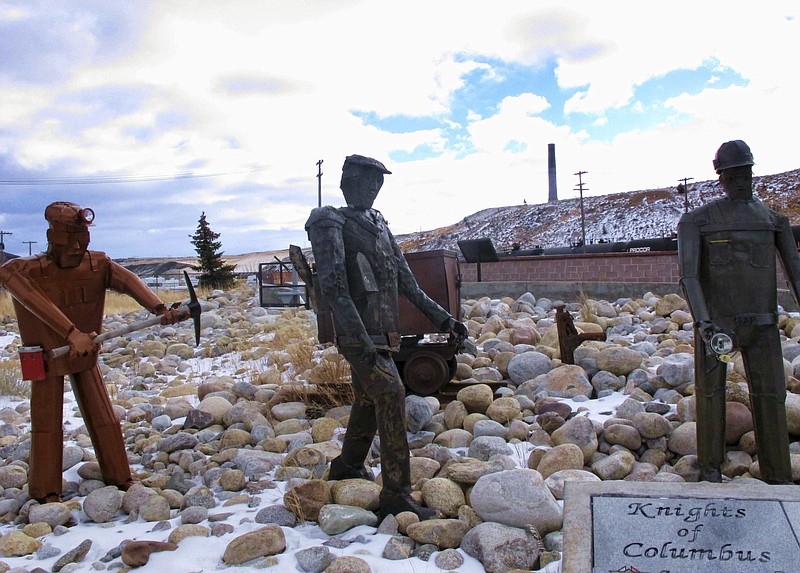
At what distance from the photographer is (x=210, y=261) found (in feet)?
95.3

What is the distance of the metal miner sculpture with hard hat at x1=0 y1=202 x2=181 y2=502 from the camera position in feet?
13.3

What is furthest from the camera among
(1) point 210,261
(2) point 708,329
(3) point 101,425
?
(1) point 210,261

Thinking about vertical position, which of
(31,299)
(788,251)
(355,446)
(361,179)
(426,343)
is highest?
(361,179)

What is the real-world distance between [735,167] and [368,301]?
2073 mm

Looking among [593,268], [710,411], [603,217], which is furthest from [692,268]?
[603,217]

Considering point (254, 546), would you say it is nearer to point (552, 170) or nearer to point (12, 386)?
point (12, 386)

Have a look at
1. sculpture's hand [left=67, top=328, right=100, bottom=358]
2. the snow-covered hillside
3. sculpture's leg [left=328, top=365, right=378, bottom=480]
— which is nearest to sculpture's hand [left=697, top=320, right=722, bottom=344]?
sculpture's leg [left=328, top=365, right=378, bottom=480]

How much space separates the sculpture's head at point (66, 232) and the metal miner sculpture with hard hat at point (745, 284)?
349cm

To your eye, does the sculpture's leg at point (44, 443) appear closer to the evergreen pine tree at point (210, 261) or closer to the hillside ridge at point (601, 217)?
the evergreen pine tree at point (210, 261)

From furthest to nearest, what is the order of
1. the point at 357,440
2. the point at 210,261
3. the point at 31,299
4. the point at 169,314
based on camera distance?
the point at 210,261 < the point at 169,314 < the point at 357,440 < the point at 31,299

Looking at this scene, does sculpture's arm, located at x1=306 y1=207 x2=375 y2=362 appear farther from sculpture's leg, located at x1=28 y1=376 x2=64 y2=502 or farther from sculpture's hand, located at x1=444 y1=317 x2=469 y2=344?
sculpture's leg, located at x1=28 y1=376 x2=64 y2=502

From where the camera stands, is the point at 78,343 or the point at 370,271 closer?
the point at 370,271

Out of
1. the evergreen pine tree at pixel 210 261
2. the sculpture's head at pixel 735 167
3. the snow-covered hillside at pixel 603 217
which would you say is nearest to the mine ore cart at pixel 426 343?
the sculpture's head at pixel 735 167

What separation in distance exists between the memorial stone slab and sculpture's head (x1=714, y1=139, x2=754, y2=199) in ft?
5.77
